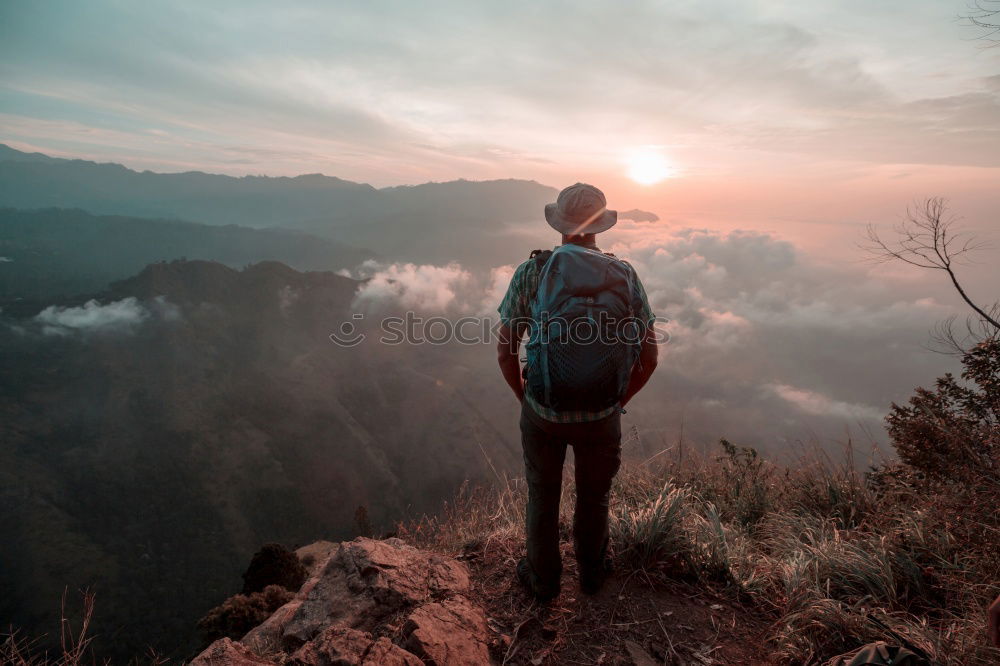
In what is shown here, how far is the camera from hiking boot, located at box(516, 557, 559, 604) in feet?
10.00

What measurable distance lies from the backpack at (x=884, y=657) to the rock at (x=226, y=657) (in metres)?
2.71

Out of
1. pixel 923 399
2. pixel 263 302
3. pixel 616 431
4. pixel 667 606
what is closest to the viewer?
pixel 616 431

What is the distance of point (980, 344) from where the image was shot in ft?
17.2

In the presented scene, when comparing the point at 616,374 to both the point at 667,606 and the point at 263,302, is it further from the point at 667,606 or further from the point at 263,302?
the point at 263,302

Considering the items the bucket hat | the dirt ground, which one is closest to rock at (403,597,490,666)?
the dirt ground

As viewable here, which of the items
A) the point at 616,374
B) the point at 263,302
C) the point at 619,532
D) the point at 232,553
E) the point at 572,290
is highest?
the point at 572,290

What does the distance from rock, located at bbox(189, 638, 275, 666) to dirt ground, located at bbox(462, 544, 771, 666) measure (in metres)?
1.26

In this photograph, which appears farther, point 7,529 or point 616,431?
point 7,529

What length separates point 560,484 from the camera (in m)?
3.01

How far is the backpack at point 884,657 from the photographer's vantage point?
6.41 feet

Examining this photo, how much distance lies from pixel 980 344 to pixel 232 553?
93783mm

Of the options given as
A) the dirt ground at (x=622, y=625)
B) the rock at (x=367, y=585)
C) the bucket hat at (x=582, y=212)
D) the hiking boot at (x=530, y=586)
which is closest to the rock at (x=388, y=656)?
the rock at (x=367, y=585)

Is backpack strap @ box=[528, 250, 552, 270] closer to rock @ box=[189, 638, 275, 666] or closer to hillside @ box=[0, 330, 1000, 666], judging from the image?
hillside @ box=[0, 330, 1000, 666]

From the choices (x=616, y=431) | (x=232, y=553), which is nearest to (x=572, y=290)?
(x=616, y=431)
